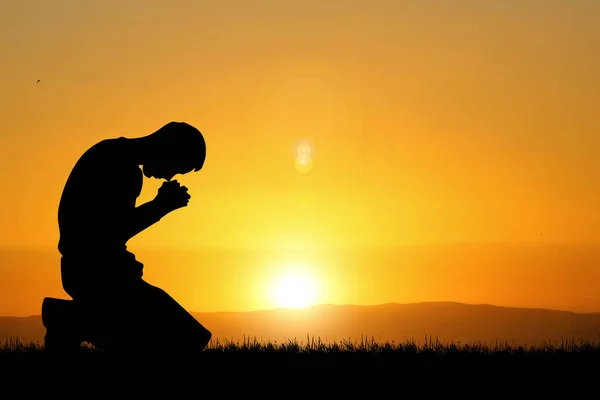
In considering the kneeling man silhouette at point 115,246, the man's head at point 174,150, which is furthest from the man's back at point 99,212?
the man's head at point 174,150

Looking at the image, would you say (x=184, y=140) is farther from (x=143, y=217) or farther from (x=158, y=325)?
(x=158, y=325)

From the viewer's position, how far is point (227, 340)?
13391mm

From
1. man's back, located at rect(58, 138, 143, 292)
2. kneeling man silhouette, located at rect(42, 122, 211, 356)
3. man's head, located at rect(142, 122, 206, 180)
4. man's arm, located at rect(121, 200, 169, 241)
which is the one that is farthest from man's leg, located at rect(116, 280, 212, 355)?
man's head, located at rect(142, 122, 206, 180)

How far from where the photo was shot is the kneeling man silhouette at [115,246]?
31.5 feet

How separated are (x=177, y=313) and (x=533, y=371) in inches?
159

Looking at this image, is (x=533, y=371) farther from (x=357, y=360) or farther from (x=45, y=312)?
(x=45, y=312)

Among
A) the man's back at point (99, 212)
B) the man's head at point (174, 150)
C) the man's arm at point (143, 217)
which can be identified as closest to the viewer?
the man's arm at point (143, 217)

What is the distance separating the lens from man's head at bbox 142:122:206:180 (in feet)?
31.9

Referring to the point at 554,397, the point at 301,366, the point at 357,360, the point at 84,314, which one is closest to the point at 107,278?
the point at 84,314

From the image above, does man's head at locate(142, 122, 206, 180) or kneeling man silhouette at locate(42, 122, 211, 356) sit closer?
kneeling man silhouette at locate(42, 122, 211, 356)

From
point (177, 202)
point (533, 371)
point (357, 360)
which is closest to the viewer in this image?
point (177, 202)

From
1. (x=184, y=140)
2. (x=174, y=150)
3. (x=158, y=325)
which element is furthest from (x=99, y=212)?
(x=158, y=325)

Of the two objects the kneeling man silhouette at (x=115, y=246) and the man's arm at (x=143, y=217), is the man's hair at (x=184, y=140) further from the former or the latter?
the man's arm at (x=143, y=217)

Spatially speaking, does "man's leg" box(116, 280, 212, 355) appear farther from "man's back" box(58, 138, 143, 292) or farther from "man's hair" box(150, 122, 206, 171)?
"man's hair" box(150, 122, 206, 171)
